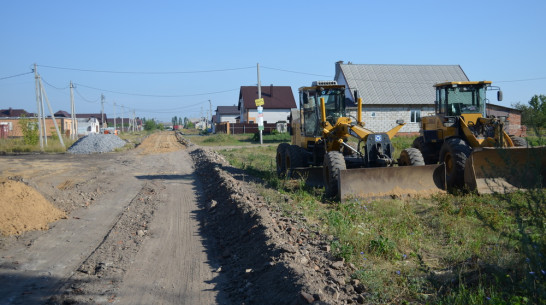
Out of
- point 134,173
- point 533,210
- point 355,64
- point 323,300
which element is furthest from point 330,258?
point 355,64

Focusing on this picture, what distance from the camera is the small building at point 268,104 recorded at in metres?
67.3

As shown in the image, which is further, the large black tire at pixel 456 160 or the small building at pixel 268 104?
the small building at pixel 268 104

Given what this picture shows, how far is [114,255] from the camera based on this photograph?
737cm

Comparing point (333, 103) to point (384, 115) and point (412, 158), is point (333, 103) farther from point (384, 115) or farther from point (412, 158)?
point (384, 115)

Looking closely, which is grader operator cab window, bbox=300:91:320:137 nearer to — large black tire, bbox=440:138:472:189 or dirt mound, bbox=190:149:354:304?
large black tire, bbox=440:138:472:189

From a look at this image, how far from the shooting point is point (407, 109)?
129 feet

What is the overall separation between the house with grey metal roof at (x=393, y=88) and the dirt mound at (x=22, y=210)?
2906 cm

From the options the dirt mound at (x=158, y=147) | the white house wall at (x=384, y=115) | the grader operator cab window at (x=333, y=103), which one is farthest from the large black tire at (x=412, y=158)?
the white house wall at (x=384, y=115)

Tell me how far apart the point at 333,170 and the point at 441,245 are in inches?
169

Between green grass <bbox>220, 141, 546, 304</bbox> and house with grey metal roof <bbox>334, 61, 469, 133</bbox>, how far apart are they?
27.8 meters

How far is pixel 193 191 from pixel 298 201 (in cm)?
457

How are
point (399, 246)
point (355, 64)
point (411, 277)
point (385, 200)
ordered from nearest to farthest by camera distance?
1. point (411, 277)
2. point (399, 246)
3. point (385, 200)
4. point (355, 64)

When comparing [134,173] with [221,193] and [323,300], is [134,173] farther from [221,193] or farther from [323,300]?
[323,300]

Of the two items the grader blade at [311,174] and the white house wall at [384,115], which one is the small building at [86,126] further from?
the grader blade at [311,174]
